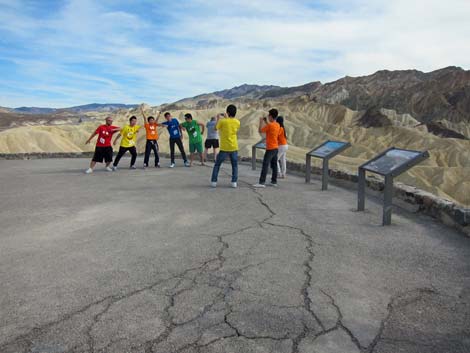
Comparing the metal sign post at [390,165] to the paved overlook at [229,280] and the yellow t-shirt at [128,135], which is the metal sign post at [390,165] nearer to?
the paved overlook at [229,280]

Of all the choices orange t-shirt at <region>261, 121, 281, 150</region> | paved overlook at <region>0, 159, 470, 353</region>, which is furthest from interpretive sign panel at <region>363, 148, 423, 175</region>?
orange t-shirt at <region>261, 121, 281, 150</region>

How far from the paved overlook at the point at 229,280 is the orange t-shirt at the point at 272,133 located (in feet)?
7.59

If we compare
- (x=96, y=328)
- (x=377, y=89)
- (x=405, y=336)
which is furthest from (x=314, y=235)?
(x=377, y=89)

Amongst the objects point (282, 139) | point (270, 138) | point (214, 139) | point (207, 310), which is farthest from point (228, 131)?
point (207, 310)

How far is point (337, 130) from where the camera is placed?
80.6m

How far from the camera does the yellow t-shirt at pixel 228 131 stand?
31.1 feet

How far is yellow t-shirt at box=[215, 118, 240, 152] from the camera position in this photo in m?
9.48

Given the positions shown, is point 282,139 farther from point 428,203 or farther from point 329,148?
point 428,203

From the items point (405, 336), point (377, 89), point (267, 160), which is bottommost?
point (405, 336)

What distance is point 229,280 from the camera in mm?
4301

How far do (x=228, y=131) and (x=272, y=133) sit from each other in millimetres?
989

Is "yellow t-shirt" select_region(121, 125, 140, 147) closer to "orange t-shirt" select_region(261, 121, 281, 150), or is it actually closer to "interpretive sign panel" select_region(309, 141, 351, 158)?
"orange t-shirt" select_region(261, 121, 281, 150)

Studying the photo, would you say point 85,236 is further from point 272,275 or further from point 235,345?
point 235,345

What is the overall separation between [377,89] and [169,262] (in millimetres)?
119126
